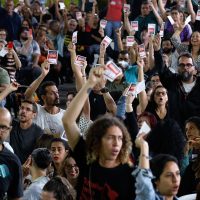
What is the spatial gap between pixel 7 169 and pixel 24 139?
2079 millimetres

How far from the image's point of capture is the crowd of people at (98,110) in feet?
14.0

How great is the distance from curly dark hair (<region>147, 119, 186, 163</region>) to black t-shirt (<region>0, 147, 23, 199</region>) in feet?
4.03

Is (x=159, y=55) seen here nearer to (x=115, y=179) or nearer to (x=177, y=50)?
(x=177, y=50)

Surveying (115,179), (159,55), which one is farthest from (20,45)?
(115,179)

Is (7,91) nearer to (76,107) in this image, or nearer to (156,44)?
(76,107)

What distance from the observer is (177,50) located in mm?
10195

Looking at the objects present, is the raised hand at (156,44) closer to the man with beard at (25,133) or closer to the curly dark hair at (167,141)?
the man with beard at (25,133)

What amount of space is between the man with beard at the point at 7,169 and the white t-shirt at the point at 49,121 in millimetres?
2559

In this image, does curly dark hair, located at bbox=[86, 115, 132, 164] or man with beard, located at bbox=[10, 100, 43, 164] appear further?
man with beard, located at bbox=[10, 100, 43, 164]

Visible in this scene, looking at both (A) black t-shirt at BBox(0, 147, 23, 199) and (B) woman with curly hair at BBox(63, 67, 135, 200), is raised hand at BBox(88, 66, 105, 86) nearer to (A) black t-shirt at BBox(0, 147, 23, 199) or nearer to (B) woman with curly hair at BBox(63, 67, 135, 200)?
(B) woman with curly hair at BBox(63, 67, 135, 200)

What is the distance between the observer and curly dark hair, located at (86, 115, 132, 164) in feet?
13.9

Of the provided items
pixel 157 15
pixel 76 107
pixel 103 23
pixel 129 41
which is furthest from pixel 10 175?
pixel 157 15

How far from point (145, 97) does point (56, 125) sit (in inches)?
39.7

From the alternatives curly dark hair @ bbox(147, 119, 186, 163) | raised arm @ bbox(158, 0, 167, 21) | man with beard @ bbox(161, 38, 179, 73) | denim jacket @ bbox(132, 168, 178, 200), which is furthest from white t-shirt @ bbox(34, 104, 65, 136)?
raised arm @ bbox(158, 0, 167, 21)
